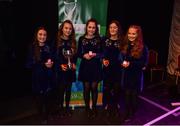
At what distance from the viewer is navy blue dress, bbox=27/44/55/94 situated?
5.68 metres

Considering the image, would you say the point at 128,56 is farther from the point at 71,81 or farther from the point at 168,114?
the point at 168,114

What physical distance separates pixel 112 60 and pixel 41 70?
4.28 feet

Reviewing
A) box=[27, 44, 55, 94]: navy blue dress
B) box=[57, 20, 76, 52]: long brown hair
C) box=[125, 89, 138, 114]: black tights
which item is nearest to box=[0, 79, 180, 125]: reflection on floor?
box=[125, 89, 138, 114]: black tights

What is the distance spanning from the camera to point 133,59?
585cm

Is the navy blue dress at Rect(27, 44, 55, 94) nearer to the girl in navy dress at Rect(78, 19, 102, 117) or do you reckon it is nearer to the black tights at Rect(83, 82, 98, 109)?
the girl in navy dress at Rect(78, 19, 102, 117)

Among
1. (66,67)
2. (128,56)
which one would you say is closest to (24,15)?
(66,67)

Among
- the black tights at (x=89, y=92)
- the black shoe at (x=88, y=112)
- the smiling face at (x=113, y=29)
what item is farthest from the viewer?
the black shoe at (x=88, y=112)

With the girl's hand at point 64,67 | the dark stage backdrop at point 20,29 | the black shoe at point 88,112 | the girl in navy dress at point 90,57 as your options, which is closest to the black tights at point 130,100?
the girl in navy dress at point 90,57

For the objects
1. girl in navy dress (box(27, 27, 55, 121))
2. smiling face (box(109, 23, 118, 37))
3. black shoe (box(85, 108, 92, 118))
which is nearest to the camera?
girl in navy dress (box(27, 27, 55, 121))

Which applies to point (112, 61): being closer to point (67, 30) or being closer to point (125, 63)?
point (125, 63)

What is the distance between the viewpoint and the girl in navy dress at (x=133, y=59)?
583 cm

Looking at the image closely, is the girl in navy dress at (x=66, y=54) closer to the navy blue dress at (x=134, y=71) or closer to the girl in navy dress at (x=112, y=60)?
the girl in navy dress at (x=112, y=60)

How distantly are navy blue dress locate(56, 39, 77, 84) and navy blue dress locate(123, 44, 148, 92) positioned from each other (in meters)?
0.95

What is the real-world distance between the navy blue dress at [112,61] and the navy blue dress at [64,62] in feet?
1.93
